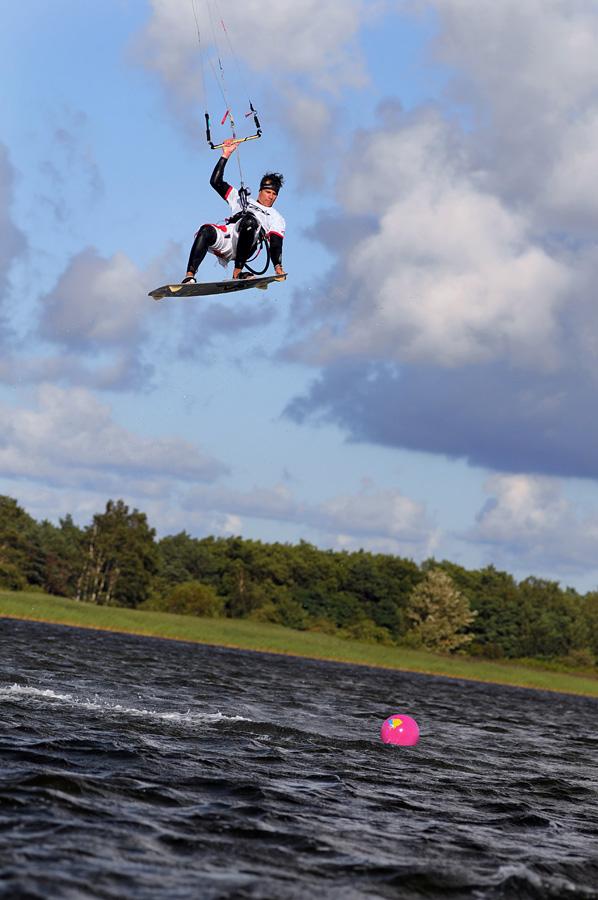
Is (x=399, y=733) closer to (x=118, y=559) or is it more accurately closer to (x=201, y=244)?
(x=201, y=244)

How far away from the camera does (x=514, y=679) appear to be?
79.2m

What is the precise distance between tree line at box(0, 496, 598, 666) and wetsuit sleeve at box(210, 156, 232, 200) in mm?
96055

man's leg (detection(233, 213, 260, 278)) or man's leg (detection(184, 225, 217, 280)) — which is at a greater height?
man's leg (detection(233, 213, 260, 278))

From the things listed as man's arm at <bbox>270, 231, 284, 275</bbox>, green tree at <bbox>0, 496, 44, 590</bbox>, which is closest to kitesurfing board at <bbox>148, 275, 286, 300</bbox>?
man's arm at <bbox>270, 231, 284, 275</bbox>

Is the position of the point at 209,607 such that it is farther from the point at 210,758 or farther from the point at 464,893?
the point at 464,893

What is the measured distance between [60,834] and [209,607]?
4199 inches

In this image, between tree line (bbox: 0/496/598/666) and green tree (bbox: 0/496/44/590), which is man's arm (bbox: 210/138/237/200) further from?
green tree (bbox: 0/496/44/590)

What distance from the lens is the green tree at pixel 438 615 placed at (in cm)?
12838

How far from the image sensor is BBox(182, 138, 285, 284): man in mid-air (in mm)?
19344

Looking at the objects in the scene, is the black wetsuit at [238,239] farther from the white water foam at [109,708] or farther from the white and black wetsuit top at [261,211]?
the white water foam at [109,708]

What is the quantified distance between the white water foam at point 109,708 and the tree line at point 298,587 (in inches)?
3502

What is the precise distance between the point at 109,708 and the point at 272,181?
455 inches

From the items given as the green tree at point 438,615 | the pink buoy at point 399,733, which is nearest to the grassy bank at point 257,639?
the green tree at point 438,615

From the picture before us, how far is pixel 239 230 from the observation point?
1969cm
